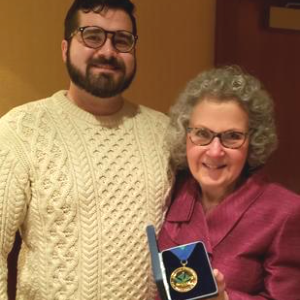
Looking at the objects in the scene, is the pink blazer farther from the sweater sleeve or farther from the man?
the sweater sleeve

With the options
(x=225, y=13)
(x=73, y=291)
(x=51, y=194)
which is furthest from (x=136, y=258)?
(x=225, y=13)

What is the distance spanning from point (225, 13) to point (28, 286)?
1627 millimetres

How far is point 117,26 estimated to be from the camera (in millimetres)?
1297

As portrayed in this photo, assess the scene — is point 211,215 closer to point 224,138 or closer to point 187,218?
point 187,218

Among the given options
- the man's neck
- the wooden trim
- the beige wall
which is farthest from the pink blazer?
the wooden trim

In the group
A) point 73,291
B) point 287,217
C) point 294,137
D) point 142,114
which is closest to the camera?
point 287,217

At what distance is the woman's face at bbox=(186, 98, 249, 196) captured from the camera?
3.93 feet

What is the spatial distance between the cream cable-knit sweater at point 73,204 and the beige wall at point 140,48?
1.95 feet

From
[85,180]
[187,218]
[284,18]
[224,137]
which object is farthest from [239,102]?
[284,18]

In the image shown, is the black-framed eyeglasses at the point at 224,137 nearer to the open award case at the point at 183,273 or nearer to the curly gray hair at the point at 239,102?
the curly gray hair at the point at 239,102

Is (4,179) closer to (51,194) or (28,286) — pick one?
(51,194)

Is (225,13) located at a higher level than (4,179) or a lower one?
higher

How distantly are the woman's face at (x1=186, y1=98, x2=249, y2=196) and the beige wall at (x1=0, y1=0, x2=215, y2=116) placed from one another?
912mm

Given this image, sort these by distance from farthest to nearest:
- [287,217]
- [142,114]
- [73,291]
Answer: [142,114], [73,291], [287,217]
